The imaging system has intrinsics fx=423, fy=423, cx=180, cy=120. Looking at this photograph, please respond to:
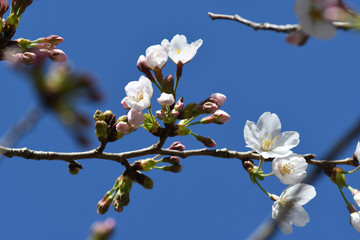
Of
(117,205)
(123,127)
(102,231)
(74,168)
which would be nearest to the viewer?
(102,231)

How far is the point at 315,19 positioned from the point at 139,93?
1170 mm

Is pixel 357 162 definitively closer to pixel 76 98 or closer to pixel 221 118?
pixel 221 118

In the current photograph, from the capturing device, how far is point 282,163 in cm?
194

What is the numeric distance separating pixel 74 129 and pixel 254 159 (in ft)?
5.19

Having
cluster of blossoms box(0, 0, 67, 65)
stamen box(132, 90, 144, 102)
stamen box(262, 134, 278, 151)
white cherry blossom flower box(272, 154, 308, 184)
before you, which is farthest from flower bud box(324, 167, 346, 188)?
cluster of blossoms box(0, 0, 67, 65)

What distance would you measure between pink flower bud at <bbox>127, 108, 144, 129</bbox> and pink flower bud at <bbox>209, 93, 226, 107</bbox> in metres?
0.38

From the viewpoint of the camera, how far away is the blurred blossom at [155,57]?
2.09 meters

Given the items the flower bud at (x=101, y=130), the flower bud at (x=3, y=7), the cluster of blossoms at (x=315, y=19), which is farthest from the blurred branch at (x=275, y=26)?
the flower bud at (x=3, y=7)

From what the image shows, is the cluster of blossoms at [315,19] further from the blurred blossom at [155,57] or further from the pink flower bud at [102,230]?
the blurred blossom at [155,57]

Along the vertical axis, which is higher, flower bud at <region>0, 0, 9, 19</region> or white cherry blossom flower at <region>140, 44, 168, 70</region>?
flower bud at <region>0, 0, 9, 19</region>

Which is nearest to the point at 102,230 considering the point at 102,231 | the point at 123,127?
the point at 102,231

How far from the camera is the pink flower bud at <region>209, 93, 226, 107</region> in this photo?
2.08 meters

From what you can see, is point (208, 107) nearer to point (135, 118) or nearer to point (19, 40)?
point (135, 118)

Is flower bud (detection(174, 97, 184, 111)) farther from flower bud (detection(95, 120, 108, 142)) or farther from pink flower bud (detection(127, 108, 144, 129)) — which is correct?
flower bud (detection(95, 120, 108, 142))
